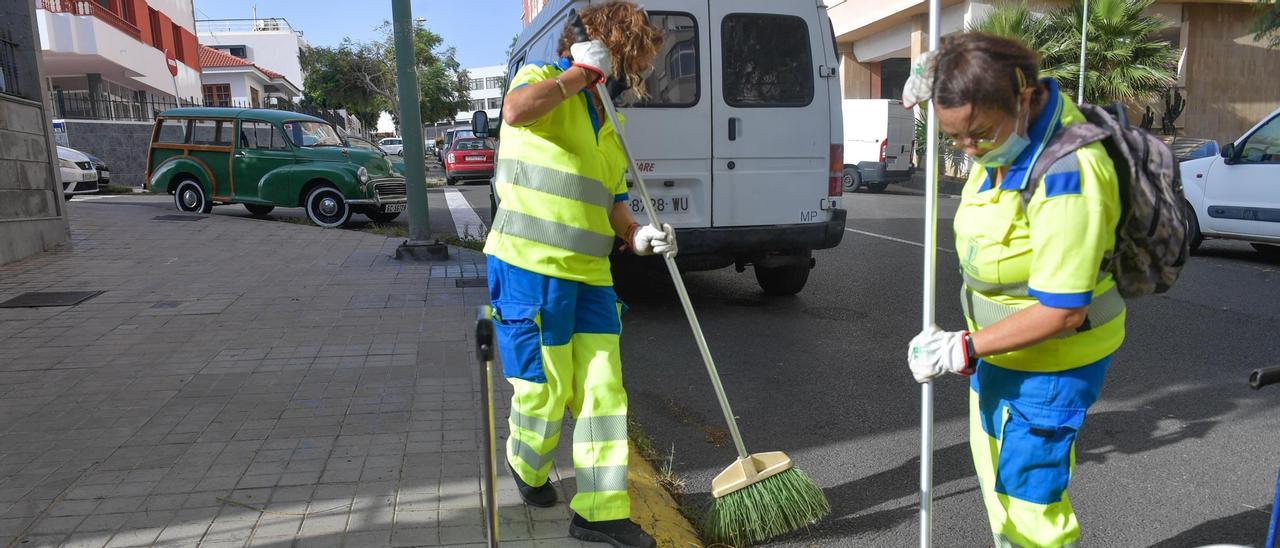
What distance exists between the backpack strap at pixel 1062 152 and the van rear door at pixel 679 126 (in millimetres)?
4688

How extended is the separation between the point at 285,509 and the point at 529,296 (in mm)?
1260

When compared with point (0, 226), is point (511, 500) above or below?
below

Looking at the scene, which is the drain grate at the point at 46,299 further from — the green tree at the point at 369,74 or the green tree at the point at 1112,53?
the green tree at the point at 369,74

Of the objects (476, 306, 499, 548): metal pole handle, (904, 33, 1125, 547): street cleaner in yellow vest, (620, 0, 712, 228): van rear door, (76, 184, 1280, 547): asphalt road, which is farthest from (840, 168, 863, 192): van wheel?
(476, 306, 499, 548): metal pole handle

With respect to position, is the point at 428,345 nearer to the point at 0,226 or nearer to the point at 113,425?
the point at 113,425

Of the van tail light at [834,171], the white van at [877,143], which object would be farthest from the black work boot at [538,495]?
the white van at [877,143]

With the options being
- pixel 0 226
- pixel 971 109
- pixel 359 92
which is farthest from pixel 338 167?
pixel 359 92

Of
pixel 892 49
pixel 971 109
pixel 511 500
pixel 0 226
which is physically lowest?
pixel 511 500

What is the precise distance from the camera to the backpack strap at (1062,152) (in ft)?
6.56

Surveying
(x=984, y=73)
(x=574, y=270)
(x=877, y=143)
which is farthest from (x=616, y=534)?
(x=877, y=143)

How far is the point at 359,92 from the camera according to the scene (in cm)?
4200

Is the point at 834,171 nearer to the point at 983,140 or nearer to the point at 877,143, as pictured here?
the point at 983,140

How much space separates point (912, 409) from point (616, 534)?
7.62 ft

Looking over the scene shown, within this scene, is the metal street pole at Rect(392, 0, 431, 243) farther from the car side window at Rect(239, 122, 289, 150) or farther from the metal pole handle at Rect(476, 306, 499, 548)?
the metal pole handle at Rect(476, 306, 499, 548)
